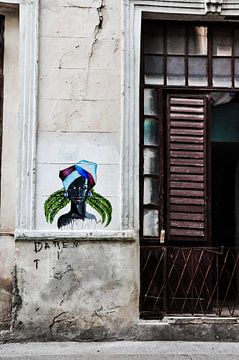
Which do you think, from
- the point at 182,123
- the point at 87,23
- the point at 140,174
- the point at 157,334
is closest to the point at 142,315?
the point at 157,334

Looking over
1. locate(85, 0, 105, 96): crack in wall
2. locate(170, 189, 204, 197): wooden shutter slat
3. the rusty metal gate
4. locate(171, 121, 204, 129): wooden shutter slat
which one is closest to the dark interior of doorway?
locate(171, 121, 204, 129): wooden shutter slat

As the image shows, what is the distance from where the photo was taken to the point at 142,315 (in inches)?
289

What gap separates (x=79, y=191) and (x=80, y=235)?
570 mm

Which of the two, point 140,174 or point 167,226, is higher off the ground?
point 140,174

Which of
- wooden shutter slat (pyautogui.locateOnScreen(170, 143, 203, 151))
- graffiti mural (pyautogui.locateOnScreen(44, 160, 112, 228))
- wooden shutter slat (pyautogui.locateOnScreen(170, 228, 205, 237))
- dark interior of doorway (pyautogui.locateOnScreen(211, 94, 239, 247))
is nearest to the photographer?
graffiti mural (pyautogui.locateOnScreen(44, 160, 112, 228))

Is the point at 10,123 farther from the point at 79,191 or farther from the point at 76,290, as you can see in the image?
the point at 76,290

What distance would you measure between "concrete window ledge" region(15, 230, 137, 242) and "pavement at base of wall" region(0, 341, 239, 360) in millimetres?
1289

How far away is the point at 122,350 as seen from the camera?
22.2ft

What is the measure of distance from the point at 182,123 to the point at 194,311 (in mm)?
2521

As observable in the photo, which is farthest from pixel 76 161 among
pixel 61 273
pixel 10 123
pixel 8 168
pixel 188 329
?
pixel 188 329

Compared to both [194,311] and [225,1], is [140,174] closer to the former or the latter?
[194,311]

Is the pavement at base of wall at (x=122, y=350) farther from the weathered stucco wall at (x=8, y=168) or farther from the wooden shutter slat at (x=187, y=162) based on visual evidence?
the wooden shutter slat at (x=187, y=162)

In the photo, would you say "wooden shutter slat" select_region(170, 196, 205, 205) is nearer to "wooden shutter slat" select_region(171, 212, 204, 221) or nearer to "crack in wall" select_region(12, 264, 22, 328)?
"wooden shutter slat" select_region(171, 212, 204, 221)

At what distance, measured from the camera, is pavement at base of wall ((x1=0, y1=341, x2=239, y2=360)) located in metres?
6.52
